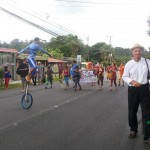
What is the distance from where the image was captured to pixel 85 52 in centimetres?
10875

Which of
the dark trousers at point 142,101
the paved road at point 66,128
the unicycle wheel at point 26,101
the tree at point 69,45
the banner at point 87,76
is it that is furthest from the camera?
the tree at point 69,45

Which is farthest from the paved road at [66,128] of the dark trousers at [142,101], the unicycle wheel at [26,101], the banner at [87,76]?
the banner at [87,76]

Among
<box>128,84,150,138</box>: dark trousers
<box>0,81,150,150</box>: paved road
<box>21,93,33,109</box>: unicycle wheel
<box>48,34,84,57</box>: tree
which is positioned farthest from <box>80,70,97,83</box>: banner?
<box>48,34,84,57</box>: tree

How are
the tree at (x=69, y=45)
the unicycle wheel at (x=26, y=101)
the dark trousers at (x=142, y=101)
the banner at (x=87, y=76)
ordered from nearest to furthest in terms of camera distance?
the dark trousers at (x=142, y=101), the unicycle wheel at (x=26, y=101), the banner at (x=87, y=76), the tree at (x=69, y=45)

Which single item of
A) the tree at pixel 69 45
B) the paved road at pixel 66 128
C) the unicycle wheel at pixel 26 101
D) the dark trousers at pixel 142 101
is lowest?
the paved road at pixel 66 128

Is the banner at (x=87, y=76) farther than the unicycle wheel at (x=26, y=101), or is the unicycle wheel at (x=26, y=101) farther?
the banner at (x=87, y=76)

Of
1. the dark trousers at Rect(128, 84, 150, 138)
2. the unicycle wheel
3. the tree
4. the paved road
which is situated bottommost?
the paved road

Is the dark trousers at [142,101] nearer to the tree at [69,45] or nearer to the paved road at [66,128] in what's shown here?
the paved road at [66,128]

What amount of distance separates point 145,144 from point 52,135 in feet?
6.88

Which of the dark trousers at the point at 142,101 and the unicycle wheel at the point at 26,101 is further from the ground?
the dark trousers at the point at 142,101

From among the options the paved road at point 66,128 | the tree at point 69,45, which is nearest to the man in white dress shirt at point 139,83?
the paved road at point 66,128

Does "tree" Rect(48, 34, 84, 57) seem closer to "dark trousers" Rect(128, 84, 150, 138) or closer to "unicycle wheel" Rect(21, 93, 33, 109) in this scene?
"unicycle wheel" Rect(21, 93, 33, 109)

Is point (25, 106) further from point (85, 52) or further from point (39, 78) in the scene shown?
point (85, 52)

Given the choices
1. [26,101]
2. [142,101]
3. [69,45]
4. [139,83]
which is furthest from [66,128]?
[69,45]
